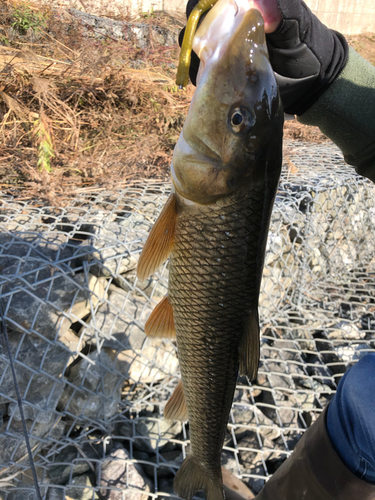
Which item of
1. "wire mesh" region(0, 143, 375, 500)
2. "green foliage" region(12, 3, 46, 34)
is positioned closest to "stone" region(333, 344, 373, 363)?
"wire mesh" region(0, 143, 375, 500)

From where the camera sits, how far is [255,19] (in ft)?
3.59

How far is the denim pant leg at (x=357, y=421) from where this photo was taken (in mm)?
1590

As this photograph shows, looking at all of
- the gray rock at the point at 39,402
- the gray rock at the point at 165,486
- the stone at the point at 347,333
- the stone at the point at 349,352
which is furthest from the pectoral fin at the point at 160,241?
the stone at the point at 347,333

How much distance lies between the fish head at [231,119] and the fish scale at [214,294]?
0.09 metres

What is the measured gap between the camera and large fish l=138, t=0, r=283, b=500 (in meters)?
1.12

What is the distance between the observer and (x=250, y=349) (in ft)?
4.69

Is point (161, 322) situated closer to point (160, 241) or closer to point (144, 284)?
point (160, 241)

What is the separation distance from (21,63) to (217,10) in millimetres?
3965

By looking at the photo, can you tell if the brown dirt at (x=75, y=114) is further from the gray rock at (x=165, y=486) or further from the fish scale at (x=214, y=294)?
the gray rock at (x=165, y=486)

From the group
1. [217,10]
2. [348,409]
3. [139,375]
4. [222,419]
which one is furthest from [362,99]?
[139,375]

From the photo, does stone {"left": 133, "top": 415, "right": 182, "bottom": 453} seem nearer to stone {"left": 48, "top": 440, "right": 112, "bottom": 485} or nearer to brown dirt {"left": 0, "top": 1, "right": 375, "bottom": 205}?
stone {"left": 48, "top": 440, "right": 112, "bottom": 485}

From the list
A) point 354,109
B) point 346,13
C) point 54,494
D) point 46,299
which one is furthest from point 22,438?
point 346,13

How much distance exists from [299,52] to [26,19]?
5.65 m

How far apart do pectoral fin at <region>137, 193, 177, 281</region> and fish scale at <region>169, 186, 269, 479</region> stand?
0.11 ft
